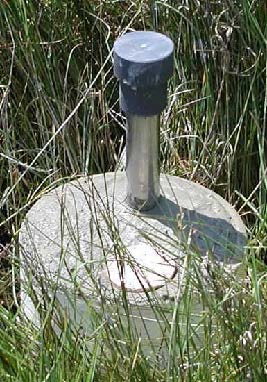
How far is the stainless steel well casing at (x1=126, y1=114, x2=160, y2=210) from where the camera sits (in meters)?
1.70

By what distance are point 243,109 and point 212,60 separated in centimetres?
13

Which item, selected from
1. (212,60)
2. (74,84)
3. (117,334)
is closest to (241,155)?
(212,60)

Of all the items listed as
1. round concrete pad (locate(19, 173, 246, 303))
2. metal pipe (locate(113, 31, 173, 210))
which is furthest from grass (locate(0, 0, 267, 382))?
metal pipe (locate(113, 31, 173, 210))

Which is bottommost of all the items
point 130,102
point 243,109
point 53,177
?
point 53,177

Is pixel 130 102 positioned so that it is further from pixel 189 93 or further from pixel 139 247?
pixel 189 93

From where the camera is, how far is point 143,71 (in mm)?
1606

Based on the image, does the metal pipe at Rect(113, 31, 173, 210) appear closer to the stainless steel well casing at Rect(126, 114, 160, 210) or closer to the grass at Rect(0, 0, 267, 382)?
the stainless steel well casing at Rect(126, 114, 160, 210)

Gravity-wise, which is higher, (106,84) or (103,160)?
(106,84)

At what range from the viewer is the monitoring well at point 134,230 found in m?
1.57

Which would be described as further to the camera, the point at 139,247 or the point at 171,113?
the point at 171,113

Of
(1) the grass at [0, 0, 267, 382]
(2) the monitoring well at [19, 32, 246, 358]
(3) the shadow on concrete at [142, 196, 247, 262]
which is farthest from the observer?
(1) the grass at [0, 0, 267, 382]

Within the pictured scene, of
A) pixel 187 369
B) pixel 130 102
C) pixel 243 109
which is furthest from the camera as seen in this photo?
pixel 243 109

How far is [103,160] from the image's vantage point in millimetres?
2170

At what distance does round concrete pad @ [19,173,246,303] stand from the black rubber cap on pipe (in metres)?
0.15
